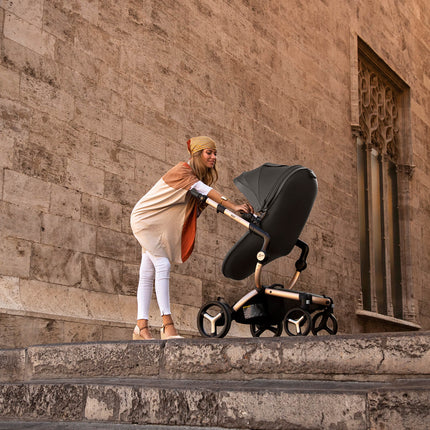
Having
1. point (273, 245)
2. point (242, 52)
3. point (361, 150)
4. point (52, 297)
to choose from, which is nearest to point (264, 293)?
point (273, 245)

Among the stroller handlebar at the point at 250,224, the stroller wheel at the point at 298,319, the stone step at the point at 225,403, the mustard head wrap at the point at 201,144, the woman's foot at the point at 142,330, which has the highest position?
the mustard head wrap at the point at 201,144

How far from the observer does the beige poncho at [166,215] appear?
4.50 metres

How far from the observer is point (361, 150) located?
38.7 ft

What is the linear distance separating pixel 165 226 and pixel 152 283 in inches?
15.1

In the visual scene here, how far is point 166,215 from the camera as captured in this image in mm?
4586

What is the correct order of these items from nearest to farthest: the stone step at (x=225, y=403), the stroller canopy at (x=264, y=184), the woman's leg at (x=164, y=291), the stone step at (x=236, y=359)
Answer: the stone step at (x=225, y=403), the stone step at (x=236, y=359), the woman's leg at (x=164, y=291), the stroller canopy at (x=264, y=184)

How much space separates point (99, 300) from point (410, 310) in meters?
7.56

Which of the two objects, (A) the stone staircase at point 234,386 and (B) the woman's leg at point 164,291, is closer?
(A) the stone staircase at point 234,386

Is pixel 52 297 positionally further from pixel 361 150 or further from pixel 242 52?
pixel 361 150

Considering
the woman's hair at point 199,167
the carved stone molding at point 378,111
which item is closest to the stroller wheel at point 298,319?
the woman's hair at point 199,167

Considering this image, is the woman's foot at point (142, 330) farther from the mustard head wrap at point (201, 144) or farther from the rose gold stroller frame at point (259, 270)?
the mustard head wrap at point (201, 144)

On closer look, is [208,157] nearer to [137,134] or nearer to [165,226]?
[165,226]

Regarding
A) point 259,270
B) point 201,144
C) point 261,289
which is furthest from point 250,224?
point 201,144

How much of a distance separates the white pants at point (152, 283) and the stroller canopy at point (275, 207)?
513 mm
